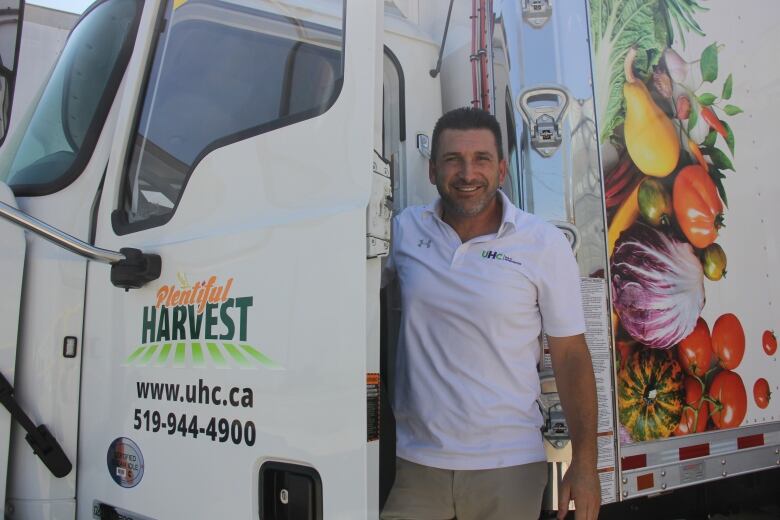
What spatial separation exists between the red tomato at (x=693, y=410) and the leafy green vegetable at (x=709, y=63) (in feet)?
3.80

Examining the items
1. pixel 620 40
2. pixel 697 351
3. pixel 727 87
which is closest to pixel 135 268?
pixel 620 40

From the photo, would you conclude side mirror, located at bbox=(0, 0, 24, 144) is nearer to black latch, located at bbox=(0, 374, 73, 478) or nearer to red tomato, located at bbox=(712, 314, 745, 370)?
black latch, located at bbox=(0, 374, 73, 478)

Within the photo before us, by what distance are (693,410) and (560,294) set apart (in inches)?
36.4

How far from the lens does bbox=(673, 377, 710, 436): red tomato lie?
237 cm

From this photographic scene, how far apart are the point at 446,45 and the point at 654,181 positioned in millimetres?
936

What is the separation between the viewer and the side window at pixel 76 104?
2.16m

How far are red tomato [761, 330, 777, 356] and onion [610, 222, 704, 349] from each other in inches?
17.0

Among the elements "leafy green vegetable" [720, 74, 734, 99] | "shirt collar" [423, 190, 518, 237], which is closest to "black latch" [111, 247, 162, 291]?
"shirt collar" [423, 190, 518, 237]

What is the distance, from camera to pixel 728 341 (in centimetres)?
254

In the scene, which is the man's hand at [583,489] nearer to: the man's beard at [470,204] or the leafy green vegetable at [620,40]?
the man's beard at [470,204]

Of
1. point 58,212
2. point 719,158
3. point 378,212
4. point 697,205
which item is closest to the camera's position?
point 378,212

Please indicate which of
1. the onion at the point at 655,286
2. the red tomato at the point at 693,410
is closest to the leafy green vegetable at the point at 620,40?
the onion at the point at 655,286

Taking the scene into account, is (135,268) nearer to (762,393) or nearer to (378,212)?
(378,212)

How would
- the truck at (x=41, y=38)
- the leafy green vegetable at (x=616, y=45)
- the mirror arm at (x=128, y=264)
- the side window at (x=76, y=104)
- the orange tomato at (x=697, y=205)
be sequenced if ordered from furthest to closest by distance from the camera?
the truck at (x=41, y=38), the orange tomato at (x=697, y=205), the leafy green vegetable at (x=616, y=45), the side window at (x=76, y=104), the mirror arm at (x=128, y=264)
